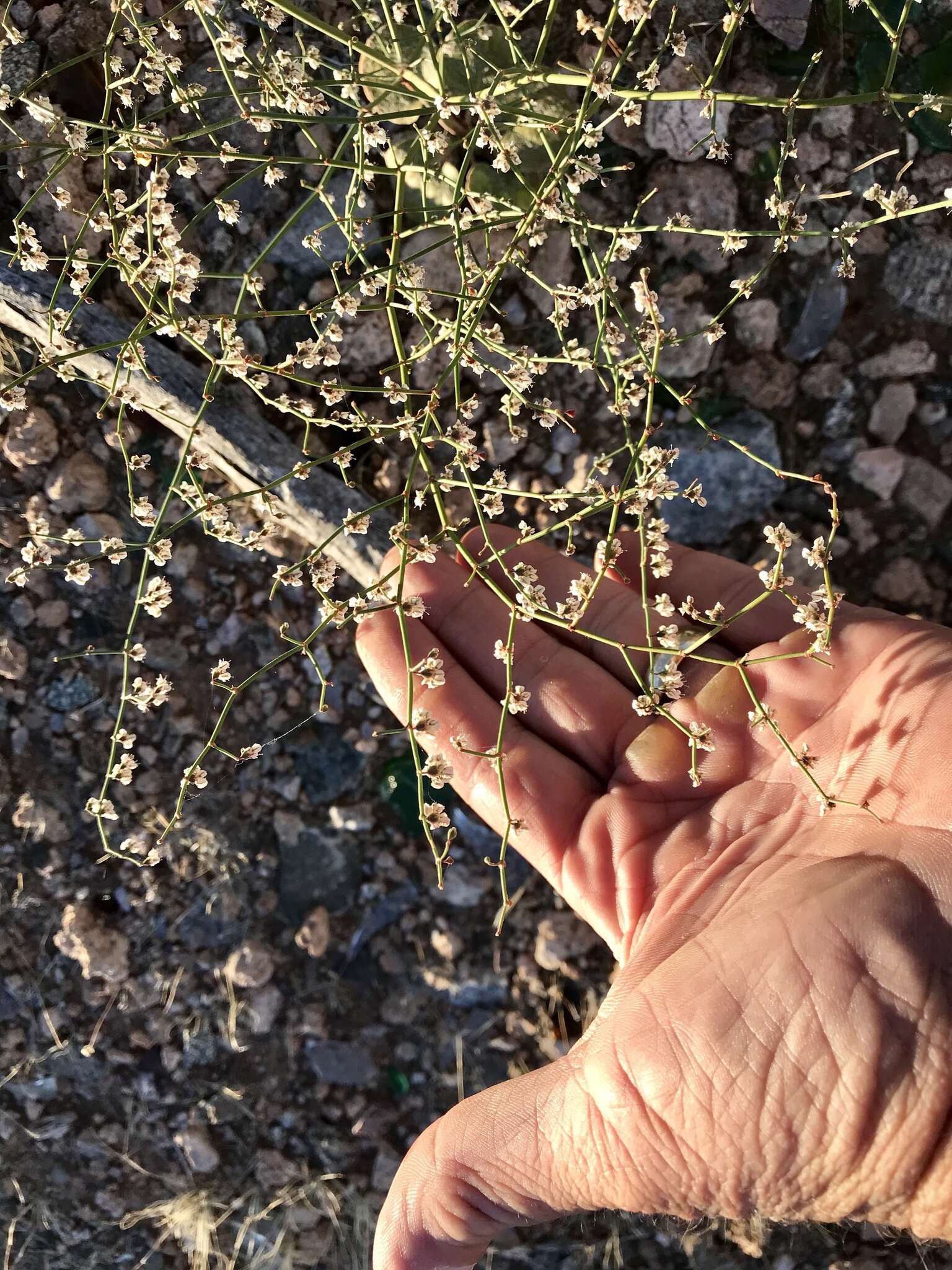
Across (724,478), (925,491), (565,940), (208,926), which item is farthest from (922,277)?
(208,926)

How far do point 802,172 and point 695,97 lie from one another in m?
1.24

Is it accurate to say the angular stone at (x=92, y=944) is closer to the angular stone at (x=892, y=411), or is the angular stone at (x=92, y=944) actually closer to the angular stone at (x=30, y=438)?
the angular stone at (x=30, y=438)

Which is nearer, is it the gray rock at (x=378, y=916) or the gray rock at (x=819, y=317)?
the gray rock at (x=819, y=317)

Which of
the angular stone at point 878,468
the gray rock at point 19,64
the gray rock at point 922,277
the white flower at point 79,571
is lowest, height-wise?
the angular stone at point 878,468

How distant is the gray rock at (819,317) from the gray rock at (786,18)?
599 millimetres

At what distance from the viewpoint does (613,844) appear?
2398 mm

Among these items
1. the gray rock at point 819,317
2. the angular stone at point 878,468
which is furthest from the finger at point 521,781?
the gray rock at point 819,317

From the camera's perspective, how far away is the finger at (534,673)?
8.27 ft

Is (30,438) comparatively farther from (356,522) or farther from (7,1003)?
(7,1003)

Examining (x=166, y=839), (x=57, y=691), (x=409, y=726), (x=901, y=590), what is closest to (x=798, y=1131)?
(x=409, y=726)

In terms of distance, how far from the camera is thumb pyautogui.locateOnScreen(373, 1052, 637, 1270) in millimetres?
2141

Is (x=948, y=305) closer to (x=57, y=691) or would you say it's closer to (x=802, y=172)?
(x=802, y=172)

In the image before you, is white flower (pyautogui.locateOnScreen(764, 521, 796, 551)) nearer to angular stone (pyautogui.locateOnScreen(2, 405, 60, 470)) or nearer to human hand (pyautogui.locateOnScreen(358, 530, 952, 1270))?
human hand (pyautogui.locateOnScreen(358, 530, 952, 1270))

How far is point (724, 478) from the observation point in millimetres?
2838
